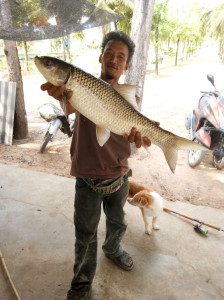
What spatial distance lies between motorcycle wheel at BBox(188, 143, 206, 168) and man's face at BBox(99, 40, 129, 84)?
355 centimetres

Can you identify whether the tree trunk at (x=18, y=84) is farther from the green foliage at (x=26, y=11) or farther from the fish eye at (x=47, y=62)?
the fish eye at (x=47, y=62)

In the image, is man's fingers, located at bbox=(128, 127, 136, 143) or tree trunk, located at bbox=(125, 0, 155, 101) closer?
man's fingers, located at bbox=(128, 127, 136, 143)

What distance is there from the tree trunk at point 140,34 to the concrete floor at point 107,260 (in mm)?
2737

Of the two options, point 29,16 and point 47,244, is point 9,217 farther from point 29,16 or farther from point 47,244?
point 29,16

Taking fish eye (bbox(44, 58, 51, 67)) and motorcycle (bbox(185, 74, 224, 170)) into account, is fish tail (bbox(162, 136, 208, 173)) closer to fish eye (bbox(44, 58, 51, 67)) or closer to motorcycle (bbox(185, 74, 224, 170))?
fish eye (bbox(44, 58, 51, 67))

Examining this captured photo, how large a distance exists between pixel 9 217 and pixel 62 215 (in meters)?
0.65

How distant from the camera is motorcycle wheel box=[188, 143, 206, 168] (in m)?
5.03

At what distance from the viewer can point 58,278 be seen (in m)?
2.30

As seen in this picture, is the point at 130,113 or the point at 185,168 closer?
the point at 130,113

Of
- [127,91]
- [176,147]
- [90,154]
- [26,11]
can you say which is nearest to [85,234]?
[90,154]

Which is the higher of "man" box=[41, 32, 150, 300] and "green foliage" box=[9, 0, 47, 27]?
"green foliage" box=[9, 0, 47, 27]

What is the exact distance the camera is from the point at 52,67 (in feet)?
4.56

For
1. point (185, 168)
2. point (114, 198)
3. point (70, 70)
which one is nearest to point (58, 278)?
point (114, 198)

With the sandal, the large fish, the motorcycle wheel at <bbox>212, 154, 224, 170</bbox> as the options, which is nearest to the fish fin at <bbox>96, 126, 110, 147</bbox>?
the large fish
